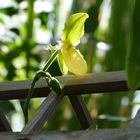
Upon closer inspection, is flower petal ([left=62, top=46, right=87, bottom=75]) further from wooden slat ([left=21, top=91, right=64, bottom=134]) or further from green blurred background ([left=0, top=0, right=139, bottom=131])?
green blurred background ([left=0, top=0, right=139, bottom=131])

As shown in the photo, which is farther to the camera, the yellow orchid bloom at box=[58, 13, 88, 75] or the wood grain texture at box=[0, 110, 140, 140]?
the yellow orchid bloom at box=[58, 13, 88, 75]

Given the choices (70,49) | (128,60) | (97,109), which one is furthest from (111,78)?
(97,109)

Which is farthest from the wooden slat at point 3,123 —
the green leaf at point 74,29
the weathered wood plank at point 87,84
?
the green leaf at point 74,29

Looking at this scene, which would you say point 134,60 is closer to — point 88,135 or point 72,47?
point 88,135

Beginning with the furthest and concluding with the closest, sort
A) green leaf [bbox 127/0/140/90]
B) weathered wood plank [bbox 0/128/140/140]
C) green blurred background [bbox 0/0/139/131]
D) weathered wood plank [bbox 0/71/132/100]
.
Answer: green blurred background [bbox 0/0/139/131] < weathered wood plank [bbox 0/71/132/100] < weathered wood plank [bbox 0/128/140/140] < green leaf [bbox 127/0/140/90]

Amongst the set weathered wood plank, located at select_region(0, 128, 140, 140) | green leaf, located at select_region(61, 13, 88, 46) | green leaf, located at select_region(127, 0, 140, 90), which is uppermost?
green leaf, located at select_region(127, 0, 140, 90)

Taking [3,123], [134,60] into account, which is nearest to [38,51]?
[3,123]

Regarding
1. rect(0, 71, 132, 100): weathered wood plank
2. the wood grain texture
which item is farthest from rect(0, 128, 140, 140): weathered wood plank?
rect(0, 71, 132, 100): weathered wood plank
